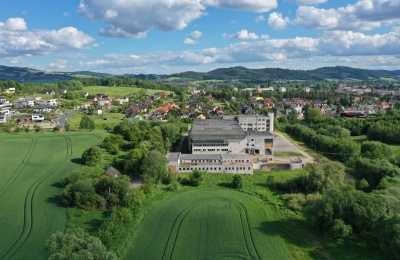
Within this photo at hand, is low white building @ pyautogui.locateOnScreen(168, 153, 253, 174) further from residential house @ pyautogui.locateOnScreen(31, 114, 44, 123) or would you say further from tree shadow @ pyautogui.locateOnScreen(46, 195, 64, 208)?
residential house @ pyautogui.locateOnScreen(31, 114, 44, 123)

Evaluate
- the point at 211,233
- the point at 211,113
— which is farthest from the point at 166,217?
the point at 211,113

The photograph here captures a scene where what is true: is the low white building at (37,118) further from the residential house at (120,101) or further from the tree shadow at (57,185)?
the tree shadow at (57,185)

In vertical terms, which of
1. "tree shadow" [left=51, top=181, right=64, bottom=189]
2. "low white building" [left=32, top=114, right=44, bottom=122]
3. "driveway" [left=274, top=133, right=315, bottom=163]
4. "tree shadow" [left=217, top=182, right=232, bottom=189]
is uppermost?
"low white building" [left=32, top=114, right=44, bottom=122]

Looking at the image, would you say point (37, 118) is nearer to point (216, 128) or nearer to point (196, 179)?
point (216, 128)

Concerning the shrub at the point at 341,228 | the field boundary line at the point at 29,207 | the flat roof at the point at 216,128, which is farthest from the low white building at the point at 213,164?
the shrub at the point at 341,228

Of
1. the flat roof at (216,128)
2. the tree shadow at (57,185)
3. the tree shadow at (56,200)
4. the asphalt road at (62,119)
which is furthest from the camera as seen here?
the asphalt road at (62,119)

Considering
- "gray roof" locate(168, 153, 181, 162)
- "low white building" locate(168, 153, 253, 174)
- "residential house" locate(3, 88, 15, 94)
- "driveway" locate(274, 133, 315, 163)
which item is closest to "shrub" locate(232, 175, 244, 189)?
"low white building" locate(168, 153, 253, 174)

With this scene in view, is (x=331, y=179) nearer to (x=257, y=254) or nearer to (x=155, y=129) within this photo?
(x=257, y=254)

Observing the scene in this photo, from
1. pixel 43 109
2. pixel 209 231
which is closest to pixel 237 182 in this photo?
pixel 209 231
